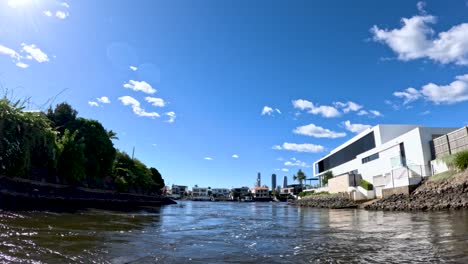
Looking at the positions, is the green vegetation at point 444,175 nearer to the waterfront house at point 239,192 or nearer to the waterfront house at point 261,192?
the waterfront house at point 239,192

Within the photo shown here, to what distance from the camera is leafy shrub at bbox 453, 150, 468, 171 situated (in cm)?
2639

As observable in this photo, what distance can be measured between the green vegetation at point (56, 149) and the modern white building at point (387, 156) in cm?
3173

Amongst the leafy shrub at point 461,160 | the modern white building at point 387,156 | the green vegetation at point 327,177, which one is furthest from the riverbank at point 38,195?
the green vegetation at point 327,177

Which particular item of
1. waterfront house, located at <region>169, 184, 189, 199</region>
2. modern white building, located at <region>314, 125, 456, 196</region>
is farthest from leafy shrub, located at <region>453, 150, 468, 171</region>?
waterfront house, located at <region>169, 184, 189, 199</region>

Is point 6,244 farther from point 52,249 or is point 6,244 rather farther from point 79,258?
point 79,258

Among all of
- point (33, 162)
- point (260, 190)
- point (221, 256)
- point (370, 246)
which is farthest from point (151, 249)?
point (260, 190)

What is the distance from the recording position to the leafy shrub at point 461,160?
26.4 meters

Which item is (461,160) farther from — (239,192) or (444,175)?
(239,192)

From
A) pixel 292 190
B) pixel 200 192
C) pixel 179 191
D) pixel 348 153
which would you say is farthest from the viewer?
pixel 179 191

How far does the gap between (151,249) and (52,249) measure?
1881 millimetres

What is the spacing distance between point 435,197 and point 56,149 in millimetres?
28722

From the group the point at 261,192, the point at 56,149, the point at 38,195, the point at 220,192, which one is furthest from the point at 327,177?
the point at 220,192

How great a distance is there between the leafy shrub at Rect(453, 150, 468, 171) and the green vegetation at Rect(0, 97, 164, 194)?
30443 mm

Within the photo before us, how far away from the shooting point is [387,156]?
47.1 metres
